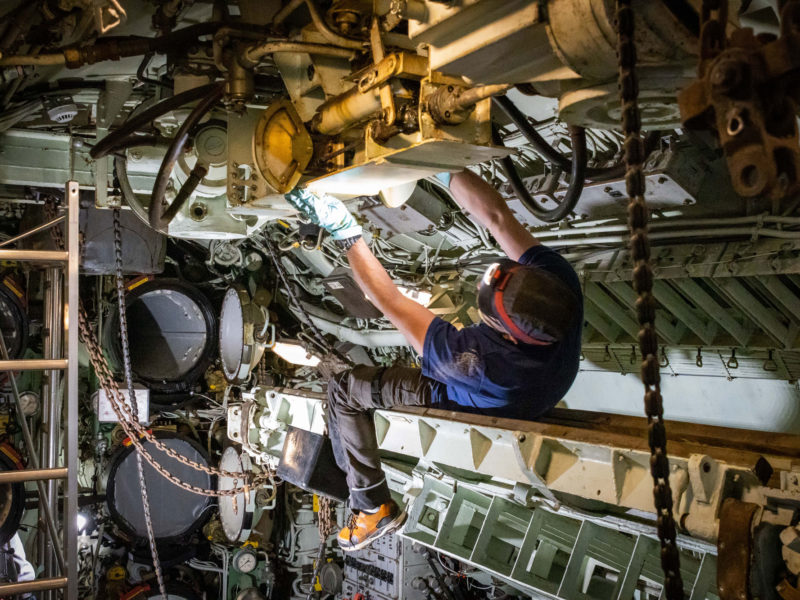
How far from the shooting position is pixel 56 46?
335 centimetres

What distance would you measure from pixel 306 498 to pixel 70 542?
435cm

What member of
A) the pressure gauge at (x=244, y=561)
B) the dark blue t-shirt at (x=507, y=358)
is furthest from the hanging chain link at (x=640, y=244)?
the pressure gauge at (x=244, y=561)

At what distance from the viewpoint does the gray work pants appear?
3.68m

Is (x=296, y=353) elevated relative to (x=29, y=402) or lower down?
elevated

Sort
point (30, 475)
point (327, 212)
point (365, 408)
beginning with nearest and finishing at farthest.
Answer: point (30, 475) → point (327, 212) → point (365, 408)

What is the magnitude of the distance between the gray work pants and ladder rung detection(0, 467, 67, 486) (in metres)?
1.49

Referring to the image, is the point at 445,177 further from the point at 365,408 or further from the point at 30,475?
the point at 30,475

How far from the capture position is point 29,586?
299cm

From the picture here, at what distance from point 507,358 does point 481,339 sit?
14cm

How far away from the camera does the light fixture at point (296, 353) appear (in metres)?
5.91

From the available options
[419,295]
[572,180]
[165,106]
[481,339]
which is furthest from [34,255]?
[572,180]

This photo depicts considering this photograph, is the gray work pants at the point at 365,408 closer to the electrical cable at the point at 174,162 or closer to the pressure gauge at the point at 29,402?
the electrical cable at the point at 174,162

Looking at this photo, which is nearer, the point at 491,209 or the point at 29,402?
the point at 491,209

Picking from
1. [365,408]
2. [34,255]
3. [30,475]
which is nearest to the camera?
[30,475]
